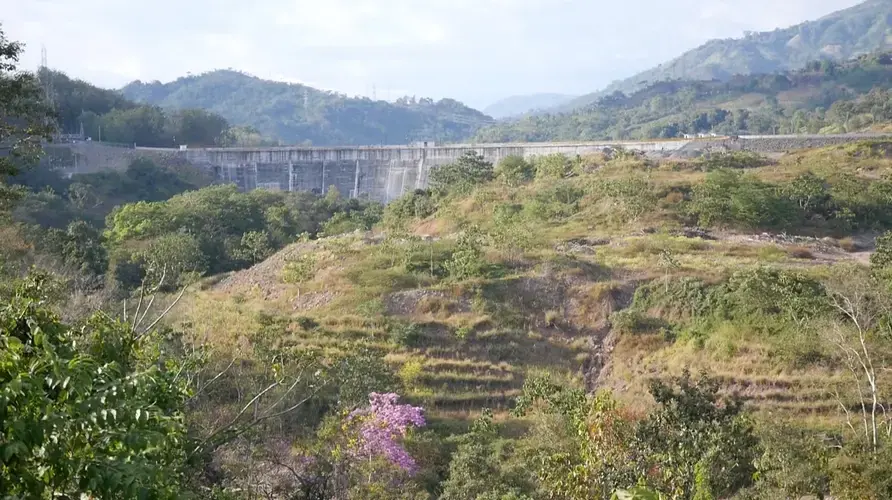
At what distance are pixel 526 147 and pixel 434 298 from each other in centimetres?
2991

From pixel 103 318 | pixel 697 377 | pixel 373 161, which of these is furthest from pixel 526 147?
pixel 103 318

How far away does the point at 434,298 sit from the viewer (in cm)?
1609

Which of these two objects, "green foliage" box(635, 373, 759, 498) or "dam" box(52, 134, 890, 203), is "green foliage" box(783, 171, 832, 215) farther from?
"dam" box(52, 134, 890, 203)

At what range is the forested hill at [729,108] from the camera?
247 ft

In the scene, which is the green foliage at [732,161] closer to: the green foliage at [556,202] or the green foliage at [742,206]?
the green foliage at [556,202]

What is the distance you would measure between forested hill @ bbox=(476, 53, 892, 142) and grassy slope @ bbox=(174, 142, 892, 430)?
5233 cm

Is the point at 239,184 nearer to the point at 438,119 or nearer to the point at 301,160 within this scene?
the point at 301,160

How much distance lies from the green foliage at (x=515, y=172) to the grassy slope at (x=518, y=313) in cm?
1123

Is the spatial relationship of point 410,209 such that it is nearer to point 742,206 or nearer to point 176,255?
point 176,255

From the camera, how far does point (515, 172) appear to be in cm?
3516

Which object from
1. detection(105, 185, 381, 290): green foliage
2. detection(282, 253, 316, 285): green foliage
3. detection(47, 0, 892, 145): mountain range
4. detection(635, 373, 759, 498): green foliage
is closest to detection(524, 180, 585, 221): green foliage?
detection(105, 185, 381, 290): green foliage

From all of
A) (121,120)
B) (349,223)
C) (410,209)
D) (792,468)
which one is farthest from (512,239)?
(121,120)

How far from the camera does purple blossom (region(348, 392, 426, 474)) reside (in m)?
8.64

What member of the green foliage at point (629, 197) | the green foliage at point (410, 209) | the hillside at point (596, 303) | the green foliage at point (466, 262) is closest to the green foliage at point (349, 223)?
the green foliage at point (410, 209)
